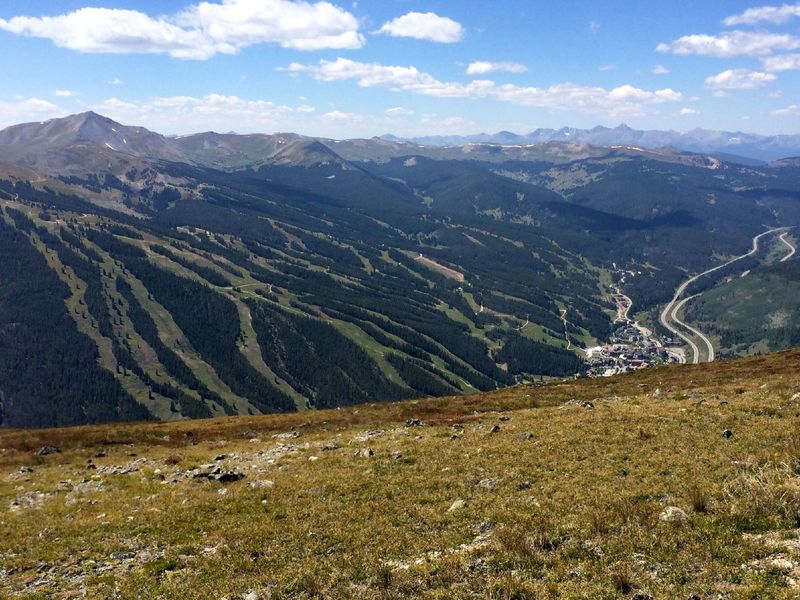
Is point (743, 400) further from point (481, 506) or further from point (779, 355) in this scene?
point (779, 355)

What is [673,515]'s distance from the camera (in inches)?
723

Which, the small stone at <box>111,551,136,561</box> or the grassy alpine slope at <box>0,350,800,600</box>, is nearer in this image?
the grassy alpine slope at <box>0,350,800,600</box>

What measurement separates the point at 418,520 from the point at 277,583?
706cm

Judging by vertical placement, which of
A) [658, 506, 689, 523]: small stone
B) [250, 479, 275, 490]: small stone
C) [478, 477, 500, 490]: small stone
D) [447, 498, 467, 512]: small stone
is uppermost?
[658, 506, 689, 523]: small stone

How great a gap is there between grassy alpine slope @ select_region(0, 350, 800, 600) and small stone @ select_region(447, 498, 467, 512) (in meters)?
0.10

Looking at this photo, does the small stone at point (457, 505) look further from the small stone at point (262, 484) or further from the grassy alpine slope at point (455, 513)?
the small stone at point (262, 484)

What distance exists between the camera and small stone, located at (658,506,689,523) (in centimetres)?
1792

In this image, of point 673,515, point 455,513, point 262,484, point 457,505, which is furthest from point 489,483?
point 262,484

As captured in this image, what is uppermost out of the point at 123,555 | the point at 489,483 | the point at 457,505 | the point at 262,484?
the point at 457,505

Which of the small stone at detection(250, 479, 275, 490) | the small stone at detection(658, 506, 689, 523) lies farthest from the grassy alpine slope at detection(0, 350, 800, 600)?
the small stone at detection(250, 479, 275, 490)

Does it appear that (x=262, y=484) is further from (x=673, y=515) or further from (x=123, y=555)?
(x=673, y=515)

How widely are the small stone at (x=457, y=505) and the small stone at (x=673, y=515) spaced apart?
8458mm

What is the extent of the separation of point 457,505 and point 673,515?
29.7ft

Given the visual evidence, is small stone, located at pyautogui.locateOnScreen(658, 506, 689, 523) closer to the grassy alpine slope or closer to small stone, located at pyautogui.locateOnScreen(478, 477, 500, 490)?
the grassy alpine slope
